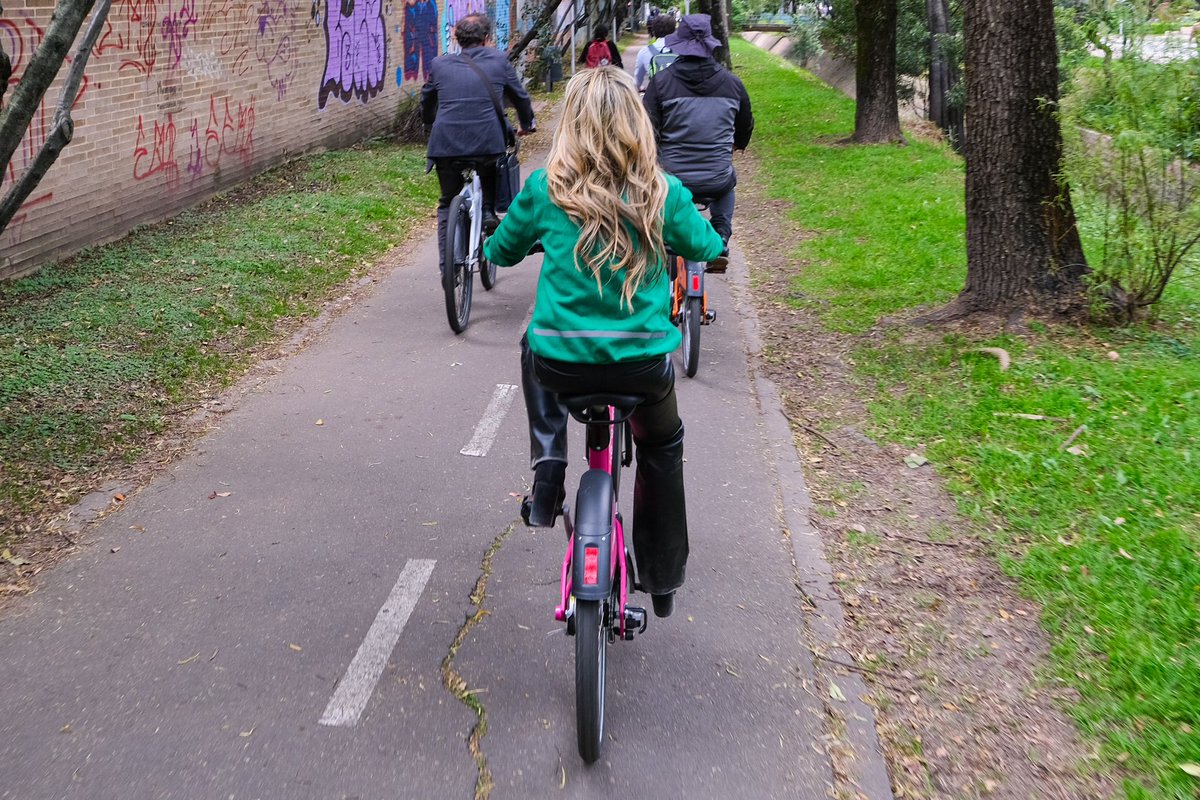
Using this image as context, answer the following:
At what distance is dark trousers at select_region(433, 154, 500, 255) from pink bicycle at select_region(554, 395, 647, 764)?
434 cm

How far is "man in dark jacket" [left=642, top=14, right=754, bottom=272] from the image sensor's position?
673 centimetres

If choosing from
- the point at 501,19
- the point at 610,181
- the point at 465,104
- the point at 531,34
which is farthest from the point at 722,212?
the point at 501,19

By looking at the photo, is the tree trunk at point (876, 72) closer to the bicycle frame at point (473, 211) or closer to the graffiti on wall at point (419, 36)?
the graffiti on wall at point (419, 36)

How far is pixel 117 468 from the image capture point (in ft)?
17.7

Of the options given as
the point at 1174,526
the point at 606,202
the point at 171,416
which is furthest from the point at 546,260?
the point at 171,416

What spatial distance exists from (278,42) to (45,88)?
945cm

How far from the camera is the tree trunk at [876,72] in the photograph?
52.0ft

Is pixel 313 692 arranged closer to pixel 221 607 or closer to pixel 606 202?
pixel 221 607

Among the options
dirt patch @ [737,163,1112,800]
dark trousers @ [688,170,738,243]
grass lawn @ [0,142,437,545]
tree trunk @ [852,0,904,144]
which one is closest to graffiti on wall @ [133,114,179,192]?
grass lawn @ [0,142,437,545]

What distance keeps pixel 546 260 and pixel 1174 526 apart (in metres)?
2.98

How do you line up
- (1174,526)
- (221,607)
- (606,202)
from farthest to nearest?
(1174,526) < (221,607) < (606,202)

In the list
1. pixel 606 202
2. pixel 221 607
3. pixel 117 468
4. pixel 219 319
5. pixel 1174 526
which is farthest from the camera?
pixel 219 319

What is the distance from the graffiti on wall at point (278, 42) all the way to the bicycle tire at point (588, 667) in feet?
36.2

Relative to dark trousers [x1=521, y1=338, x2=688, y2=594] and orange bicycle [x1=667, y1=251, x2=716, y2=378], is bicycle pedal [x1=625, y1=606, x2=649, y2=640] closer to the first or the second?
dark trousers [x1=521, y1=338, x2=688, y2=594]
